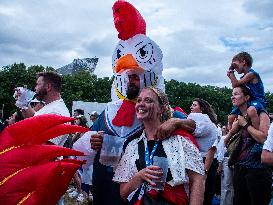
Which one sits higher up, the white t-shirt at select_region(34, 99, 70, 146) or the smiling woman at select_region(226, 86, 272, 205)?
the white t-shirt at select_region(34, 99, 70, 146)

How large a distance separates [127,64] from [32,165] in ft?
3.79

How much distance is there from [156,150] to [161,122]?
294mm

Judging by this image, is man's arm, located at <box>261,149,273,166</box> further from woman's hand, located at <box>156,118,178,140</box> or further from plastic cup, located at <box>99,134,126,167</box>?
plastic cup, located at <box>99,134,126,167</box>

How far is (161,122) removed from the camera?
2.85 m

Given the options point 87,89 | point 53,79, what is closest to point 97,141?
point 53,79

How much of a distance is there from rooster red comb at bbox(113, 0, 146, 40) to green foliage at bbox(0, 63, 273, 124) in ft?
89.0

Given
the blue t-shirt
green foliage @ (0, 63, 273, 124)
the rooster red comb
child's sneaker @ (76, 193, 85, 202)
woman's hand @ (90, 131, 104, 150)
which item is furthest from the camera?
green foliage @ (0, 63, 273, 124)

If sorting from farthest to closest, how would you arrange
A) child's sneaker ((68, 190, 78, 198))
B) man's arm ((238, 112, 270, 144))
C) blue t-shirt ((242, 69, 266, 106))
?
child's sneaker ((68, 190, 78, 198)) < blue t-shirt ((242, 69, 266, 106)) < man's arm ((238, 112, 270, 144))

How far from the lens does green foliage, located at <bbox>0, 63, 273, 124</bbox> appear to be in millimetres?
35375

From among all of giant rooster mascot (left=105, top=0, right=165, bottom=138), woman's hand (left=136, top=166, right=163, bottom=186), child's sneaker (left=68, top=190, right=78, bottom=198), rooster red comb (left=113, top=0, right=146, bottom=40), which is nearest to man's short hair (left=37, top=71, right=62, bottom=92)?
giant rooster mascot (left=105, top=0, right=165, bottom=138)

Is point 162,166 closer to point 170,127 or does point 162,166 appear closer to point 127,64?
point 170,127

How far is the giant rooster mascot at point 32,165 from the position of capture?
86.0 inches

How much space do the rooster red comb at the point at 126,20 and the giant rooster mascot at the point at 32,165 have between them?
114 cm

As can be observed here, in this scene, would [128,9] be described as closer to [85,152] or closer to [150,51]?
[150,51]
